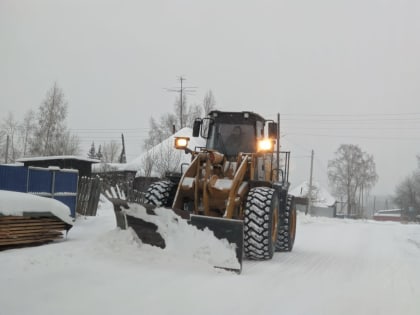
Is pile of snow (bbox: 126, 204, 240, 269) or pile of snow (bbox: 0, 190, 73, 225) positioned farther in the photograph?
pile of snow (bbox: 0, 190, 73, 225)

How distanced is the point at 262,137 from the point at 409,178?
78.8m

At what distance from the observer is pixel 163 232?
276 inches

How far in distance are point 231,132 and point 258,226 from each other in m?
2.41

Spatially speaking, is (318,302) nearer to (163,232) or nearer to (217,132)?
(163,232)

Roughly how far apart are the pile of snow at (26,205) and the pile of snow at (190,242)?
2.37 metres

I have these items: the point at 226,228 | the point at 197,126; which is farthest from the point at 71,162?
the point at 226,228

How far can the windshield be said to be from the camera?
29.3 feet

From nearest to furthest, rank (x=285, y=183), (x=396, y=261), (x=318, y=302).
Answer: (x=318, y=302), (x=396, y=261), (x=285, y=183)

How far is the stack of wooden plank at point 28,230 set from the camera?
7648 mm

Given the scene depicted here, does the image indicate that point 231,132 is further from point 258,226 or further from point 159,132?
point 159,132

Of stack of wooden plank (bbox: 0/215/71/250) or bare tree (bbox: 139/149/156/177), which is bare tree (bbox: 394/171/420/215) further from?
stack of wooden plank (bbox: 0/215/71/250)

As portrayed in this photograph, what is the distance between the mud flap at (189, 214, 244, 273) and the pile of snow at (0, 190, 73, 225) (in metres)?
3.20

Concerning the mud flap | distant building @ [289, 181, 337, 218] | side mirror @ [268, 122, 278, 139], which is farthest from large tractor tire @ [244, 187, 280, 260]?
distant building @ [289, 181, 337, 218]

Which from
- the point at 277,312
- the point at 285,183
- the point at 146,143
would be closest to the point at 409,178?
the point at 146,143
